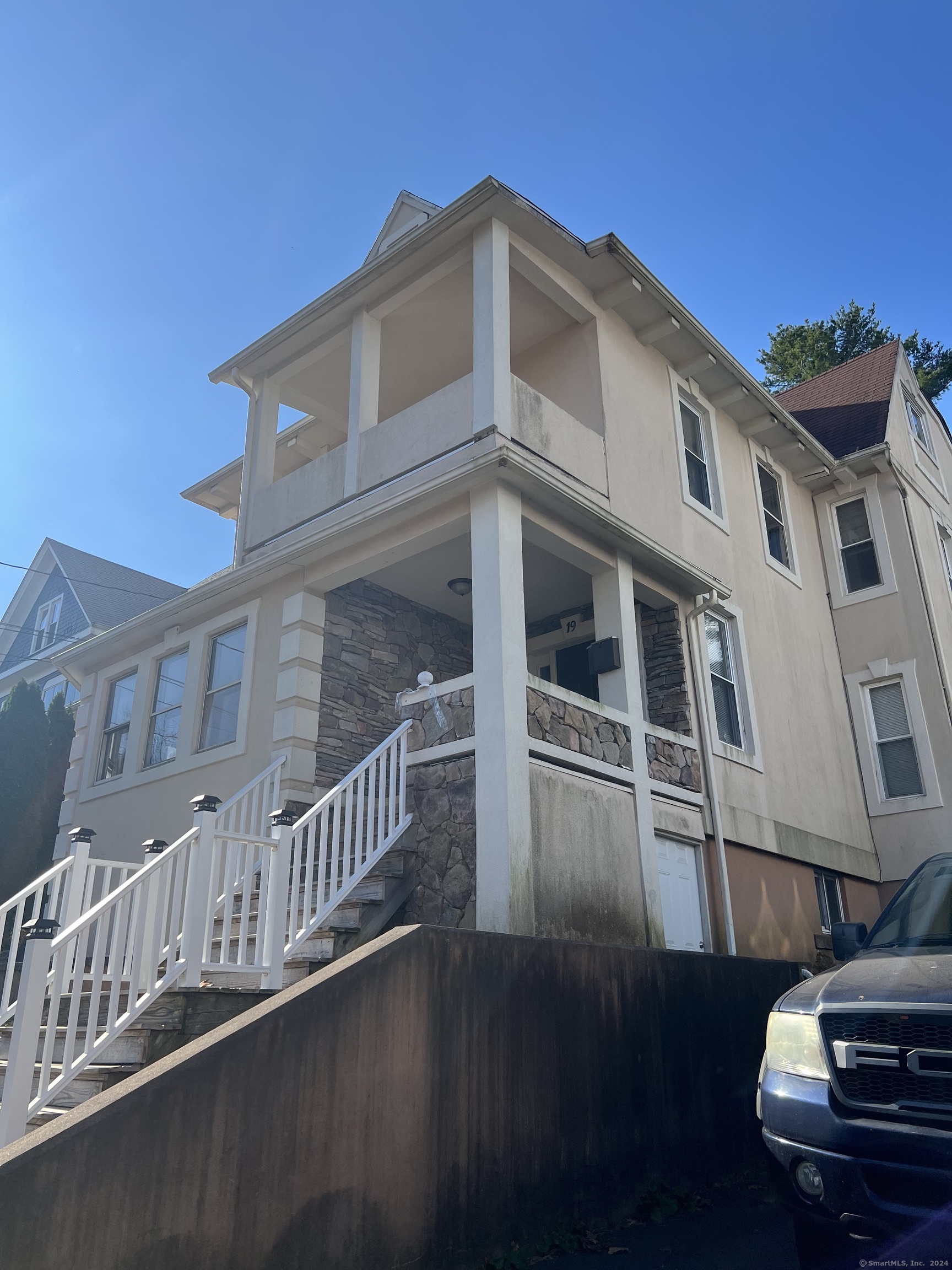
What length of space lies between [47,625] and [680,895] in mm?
20429

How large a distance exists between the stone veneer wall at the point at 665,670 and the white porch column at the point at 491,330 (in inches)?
127

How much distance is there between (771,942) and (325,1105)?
7145 mm

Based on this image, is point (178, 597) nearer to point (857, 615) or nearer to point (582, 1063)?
point (582, 1063)

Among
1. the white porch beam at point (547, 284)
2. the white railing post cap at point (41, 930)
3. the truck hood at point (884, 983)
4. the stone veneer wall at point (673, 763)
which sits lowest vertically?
the truck hood at point (884, 983)

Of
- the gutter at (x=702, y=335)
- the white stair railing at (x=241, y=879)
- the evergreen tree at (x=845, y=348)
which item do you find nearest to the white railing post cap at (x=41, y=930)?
the white stair railing at (x=241, y=879)

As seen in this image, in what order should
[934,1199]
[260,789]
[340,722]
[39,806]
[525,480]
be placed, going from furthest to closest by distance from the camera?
1. [39,806]
2. [340,722]
3. [260,789]
4. [525,480]
5. [934,1199]

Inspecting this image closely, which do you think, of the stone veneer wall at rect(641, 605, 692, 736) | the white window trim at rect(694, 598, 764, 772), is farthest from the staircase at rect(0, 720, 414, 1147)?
the white window trim at rect(694, 598, 764, 772)

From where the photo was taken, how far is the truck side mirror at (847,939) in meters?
5.00

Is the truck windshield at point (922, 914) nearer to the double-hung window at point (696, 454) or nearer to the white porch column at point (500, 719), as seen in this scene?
the white porch column at point (500, 719)

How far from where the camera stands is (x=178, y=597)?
10.7 metres

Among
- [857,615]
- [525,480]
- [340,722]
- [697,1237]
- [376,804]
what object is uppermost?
[857,615]

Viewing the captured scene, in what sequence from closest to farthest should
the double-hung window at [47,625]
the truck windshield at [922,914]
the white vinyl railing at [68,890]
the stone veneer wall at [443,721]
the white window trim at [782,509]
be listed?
the truck windshield at [922,914] < the white vinyl railing at [68,890] < the stone veneer wall at [443,721] < the white window trim at [782,509] < the double-hung window at [47,625]

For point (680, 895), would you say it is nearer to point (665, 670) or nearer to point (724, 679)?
point (665, 670)

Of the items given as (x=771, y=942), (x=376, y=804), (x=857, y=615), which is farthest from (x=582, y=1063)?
(x=857, y=615)
